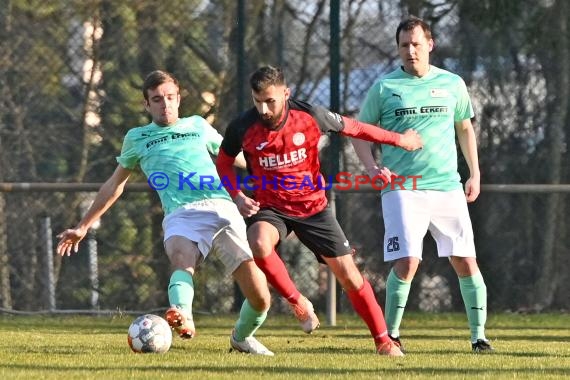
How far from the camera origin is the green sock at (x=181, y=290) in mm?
7074

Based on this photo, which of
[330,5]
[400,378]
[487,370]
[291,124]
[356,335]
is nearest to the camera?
[400,378]

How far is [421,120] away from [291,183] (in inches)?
40.1

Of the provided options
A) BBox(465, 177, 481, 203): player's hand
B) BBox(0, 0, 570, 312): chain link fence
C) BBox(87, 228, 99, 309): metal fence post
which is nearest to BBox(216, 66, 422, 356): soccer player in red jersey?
BBox(465, 177, 481, 203): player's hand

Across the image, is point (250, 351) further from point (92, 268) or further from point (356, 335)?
point (92, 268)

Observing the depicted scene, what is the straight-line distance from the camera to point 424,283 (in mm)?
10922

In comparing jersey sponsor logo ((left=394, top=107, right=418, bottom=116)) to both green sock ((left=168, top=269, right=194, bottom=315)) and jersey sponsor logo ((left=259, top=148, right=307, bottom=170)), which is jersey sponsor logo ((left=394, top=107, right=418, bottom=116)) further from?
green sock ((left=168, top=269, right=194, bottom=315))

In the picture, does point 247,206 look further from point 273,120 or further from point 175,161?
point 175,161

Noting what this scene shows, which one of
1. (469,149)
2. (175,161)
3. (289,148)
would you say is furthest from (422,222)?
(175,161)

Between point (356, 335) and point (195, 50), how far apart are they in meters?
3.09

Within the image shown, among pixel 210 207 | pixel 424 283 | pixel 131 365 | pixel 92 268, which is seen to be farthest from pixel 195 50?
pixel 131 365

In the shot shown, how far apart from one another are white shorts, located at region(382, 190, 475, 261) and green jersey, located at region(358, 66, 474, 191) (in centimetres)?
6

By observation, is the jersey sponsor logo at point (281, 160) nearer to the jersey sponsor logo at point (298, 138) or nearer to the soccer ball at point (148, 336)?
the jersey sponsor logo at point (298, 138)

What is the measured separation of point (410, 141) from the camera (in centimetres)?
735

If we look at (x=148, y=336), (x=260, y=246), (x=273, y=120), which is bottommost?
(x=148, y=336)
